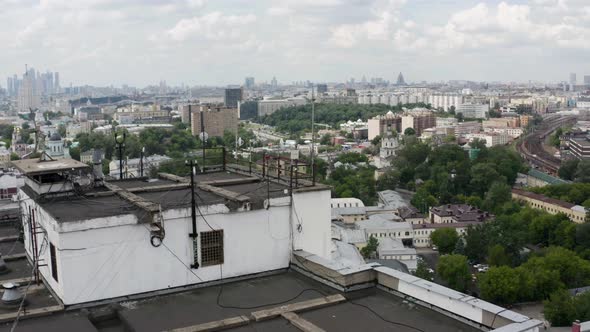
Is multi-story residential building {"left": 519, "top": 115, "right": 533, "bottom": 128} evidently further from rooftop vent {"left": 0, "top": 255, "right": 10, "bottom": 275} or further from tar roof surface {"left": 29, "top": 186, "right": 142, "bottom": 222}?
rooftop vent {"left": 0, "top": 255, "right": 10, "bottom": 275}

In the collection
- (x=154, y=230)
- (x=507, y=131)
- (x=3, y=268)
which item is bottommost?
(x=507, y=131)

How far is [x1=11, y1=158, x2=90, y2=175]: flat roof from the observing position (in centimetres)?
779

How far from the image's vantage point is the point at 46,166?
26.4 ft

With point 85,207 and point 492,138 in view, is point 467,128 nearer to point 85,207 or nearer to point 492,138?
point 492,138

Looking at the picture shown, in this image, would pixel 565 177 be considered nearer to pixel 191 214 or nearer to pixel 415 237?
pixel 415 237

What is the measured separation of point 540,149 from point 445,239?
57.3 meters

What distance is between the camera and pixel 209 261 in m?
7.44

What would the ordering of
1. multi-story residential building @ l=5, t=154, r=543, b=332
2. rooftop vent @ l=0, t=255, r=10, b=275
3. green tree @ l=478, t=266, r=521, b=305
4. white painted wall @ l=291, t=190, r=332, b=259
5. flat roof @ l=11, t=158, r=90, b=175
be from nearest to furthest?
multi-story residential building @ l=5, t=154, r=543, b=332, flat roof @ l=11, t=158, r=90, b=175, white painted wall @ l=291, t=190, r=332, b=259, rooftop vent @ l=0, t=255, r=10, b=275, green tree @ l=478, t=266, r=521, b=305

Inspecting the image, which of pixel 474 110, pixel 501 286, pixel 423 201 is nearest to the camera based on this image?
pixel 501 286

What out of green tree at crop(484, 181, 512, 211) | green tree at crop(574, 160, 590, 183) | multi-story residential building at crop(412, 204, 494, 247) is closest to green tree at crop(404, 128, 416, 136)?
green tree at crop(574, 160, 590, 183)

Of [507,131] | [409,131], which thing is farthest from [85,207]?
[507,131]

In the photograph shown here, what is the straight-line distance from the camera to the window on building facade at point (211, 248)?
7387 mm

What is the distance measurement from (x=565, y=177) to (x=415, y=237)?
3022 cm

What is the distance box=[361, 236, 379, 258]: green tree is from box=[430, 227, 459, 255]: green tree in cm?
466
